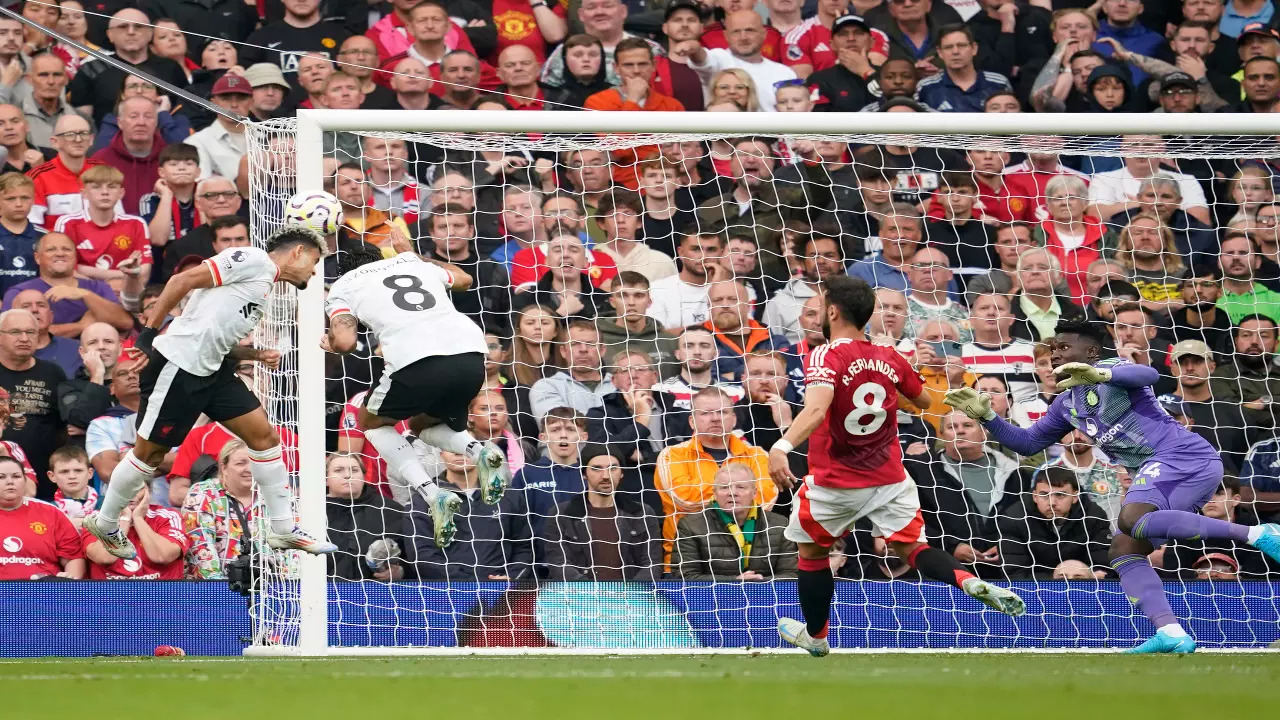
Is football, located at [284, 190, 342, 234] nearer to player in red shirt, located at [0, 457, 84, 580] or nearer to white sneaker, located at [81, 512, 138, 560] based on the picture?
white sneaker, located at [81, 512, 138, 560]

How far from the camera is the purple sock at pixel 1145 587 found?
6.95 m

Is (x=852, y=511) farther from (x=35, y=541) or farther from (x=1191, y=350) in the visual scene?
(x=35, y=541)

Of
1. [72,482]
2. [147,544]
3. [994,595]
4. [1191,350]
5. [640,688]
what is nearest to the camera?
[640,688]

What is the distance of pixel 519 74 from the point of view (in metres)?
10.2

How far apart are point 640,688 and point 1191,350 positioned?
5.35 meters

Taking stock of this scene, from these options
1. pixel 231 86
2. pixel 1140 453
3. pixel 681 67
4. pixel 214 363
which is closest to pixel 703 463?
pixel 1140 453

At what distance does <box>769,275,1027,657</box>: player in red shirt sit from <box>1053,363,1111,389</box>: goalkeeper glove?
2.15 feet

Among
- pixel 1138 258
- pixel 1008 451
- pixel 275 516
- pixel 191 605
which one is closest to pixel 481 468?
pixel 275 516

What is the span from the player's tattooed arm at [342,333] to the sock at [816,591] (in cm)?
233

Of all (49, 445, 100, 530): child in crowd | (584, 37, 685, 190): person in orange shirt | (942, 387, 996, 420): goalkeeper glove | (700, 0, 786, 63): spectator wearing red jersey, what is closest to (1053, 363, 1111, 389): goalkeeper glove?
(942, 387, 996, 420): goalkeeper glove

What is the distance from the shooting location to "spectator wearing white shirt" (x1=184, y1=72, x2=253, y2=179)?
9656 millimetres

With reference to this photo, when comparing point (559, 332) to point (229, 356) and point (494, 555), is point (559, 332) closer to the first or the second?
point (494, 555)

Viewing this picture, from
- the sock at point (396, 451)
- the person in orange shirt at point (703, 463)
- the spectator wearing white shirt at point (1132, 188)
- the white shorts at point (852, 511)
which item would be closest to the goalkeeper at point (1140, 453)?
the white shorts at point (852, 511)

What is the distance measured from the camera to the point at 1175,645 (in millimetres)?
6816
